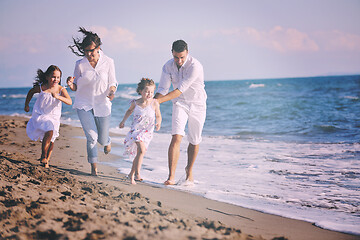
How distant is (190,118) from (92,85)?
144 cm

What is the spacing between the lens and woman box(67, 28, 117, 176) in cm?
441

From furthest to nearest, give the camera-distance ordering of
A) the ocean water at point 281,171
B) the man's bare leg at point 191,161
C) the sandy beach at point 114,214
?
the man's bare leg at point 191,161 → the ocean water at point 281,171 → the sandy beach at point 114,214

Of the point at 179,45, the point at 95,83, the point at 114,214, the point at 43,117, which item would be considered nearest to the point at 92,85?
the point at 95,83

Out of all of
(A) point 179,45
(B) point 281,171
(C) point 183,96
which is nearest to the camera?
(A) point 179,45

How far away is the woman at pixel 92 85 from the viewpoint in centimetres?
441

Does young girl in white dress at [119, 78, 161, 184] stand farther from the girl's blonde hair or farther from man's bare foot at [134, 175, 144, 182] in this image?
man's bare foot at [134, 175, 144, 182]

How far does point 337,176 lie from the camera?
520 cm

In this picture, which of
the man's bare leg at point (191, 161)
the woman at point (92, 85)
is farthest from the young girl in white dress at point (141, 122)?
the man's bare leg at point (191, 161)

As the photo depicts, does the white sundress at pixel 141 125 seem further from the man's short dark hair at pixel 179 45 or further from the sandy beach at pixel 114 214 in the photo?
the man's short dark hair at pixel 179 45

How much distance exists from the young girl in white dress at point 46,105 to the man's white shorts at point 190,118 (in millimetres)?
1602

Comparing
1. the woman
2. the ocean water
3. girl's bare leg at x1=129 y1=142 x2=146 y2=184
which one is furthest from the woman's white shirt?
the ocean water

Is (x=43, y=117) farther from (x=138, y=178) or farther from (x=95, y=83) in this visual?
(x=138, y=178)

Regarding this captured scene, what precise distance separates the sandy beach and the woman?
0.71m

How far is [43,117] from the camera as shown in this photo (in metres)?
4.80
